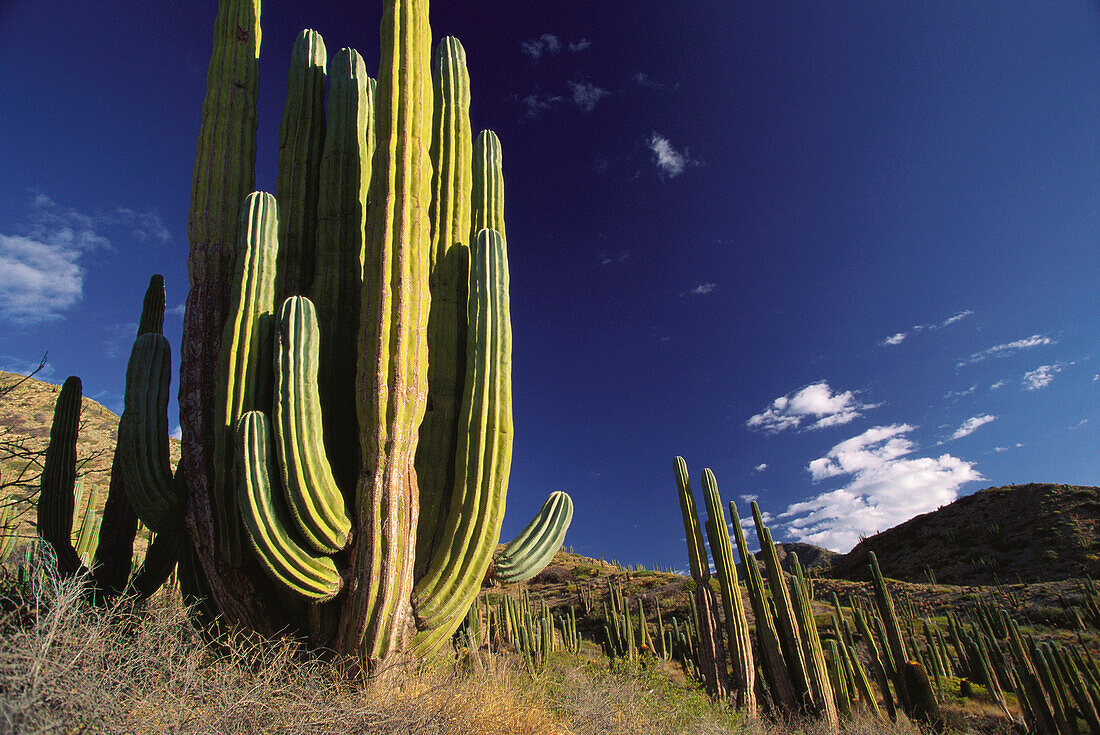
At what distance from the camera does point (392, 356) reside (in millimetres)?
3996

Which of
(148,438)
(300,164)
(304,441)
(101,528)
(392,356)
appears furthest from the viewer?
(300,164)

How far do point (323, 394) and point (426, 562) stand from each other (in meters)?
1.55

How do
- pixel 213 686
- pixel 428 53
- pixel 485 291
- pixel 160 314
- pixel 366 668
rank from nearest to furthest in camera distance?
pixel 213 686, pixel 366 668, pixel 485 291, pixel 428 53, pixel 160 314

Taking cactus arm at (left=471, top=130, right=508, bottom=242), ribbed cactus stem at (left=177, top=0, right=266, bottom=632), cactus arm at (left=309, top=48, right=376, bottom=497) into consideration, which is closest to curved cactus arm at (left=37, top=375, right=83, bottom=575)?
ribbed cactus stem at (left=177, top=0, right=266, bottom=632)

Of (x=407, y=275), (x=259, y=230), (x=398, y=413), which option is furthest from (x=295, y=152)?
(x=398, y=413)

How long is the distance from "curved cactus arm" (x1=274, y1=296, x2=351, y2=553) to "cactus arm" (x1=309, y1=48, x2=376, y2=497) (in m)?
0.36

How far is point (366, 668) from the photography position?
3.65 m

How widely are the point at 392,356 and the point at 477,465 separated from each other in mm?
1001

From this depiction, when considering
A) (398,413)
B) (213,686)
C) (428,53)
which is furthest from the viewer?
(428,53)

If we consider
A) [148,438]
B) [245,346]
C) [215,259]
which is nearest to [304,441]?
[245,346]

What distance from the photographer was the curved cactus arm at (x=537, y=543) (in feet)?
14.2

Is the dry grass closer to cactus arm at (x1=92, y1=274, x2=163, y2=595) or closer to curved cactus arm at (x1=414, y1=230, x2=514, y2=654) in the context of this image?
curved cactus arm at (x1=414, y1=230, x2=514, y2=654)

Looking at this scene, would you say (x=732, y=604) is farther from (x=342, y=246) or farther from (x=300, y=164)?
(x=300, y=164)

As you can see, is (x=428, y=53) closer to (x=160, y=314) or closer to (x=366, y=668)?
(x=160, y=314)
